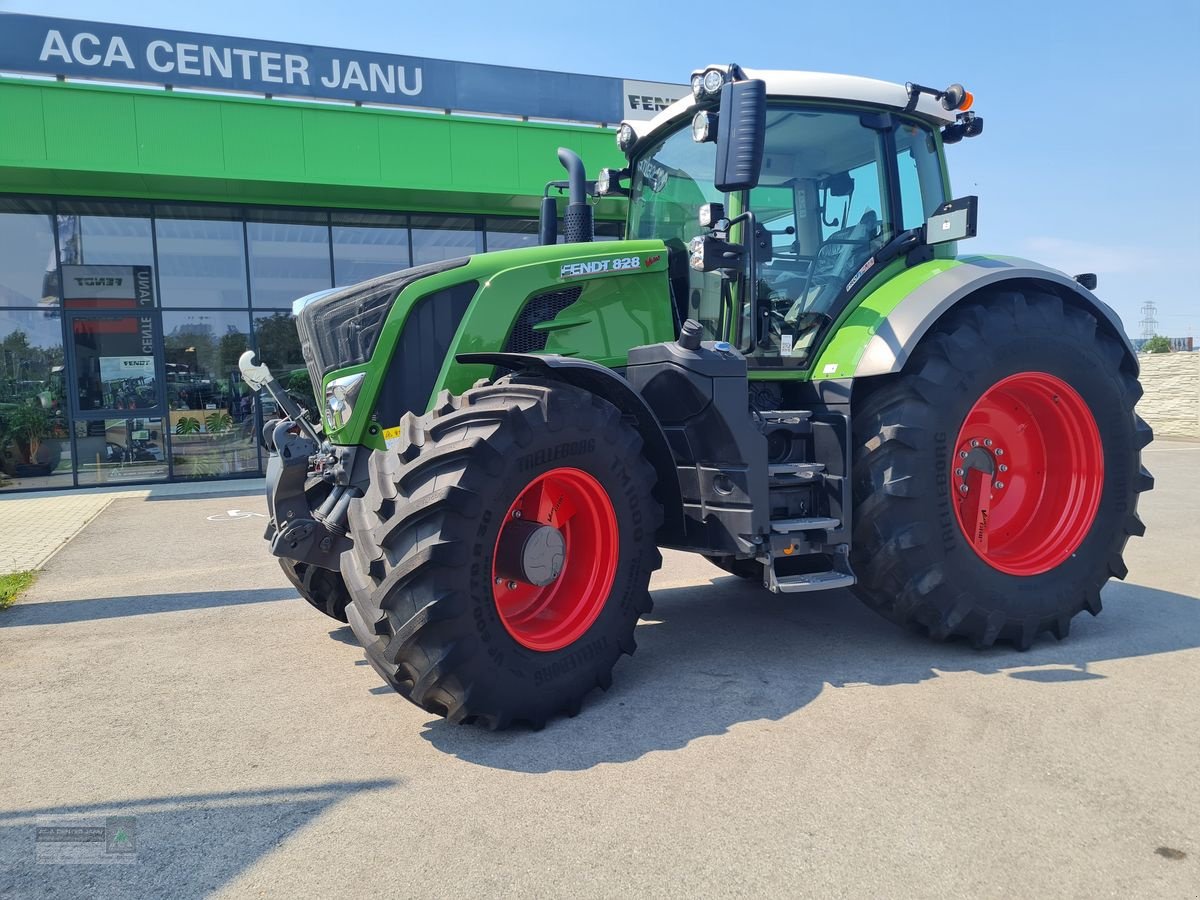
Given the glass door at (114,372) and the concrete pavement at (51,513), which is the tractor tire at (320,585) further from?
the glass door at (114,372)

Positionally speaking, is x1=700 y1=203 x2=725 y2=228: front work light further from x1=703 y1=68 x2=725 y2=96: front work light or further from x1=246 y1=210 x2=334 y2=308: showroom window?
x1=246 y1=210 x2=334 y2=308: showroom window

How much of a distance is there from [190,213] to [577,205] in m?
10.6

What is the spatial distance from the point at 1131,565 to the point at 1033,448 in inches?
88.6

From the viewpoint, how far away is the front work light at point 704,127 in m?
4.06

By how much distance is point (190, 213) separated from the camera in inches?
519

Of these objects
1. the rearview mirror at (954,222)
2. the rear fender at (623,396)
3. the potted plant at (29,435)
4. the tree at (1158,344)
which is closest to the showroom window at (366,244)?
the potted plant at (29,435)

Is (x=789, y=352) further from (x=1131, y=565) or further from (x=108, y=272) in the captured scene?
(x=108, y=272)

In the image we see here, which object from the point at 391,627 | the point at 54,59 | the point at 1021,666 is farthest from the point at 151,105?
the point at 1021,666

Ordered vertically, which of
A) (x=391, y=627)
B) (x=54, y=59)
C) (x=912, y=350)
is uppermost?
(x=54, y=59)

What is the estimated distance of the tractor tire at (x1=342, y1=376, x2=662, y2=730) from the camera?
3.09 meters

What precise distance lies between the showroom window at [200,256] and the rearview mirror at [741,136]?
11764mm

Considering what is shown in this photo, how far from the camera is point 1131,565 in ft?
20.7

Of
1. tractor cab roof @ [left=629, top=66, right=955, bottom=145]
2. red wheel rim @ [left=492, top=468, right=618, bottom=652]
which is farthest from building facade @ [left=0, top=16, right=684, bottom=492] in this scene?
red wheel rim @ [left=492, top=468, right=618, bottom=652]

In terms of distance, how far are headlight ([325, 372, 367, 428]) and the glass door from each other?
10.8 m
